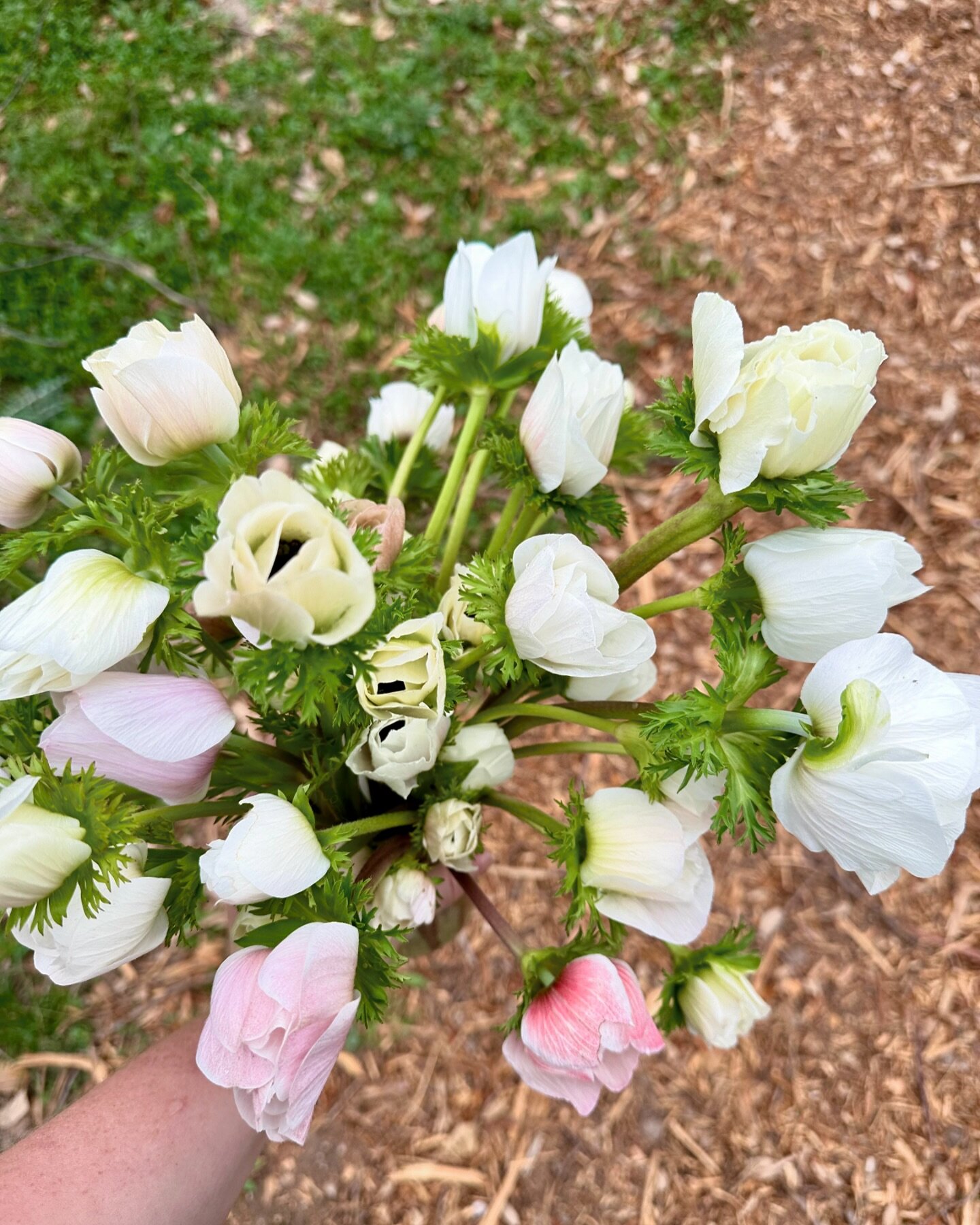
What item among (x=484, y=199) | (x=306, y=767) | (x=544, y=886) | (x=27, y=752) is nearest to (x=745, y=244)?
(x=484, y=199)

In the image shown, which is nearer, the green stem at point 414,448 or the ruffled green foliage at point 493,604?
the ruffled green foliage at point 493,604

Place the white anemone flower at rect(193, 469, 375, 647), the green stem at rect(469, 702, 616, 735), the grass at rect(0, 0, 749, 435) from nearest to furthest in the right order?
the white anemone flower at rect(193, 469, 375, 647)
the green stem at rect(469, 702, 616, 735)
the grass at rect(0, 0, 749, 435)

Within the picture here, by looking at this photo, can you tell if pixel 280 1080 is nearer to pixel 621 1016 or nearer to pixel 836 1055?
pixel 621 1016

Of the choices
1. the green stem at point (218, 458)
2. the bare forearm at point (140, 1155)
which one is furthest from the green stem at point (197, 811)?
the bare forearm at point (140, 1155)

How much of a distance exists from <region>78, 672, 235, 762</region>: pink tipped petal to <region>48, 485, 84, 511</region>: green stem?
5.2 inches

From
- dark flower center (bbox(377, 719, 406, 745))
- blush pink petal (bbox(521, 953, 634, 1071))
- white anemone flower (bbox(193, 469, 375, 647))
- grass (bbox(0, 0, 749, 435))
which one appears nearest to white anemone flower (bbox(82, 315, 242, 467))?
white anemone flower (bbox(193, 469, 375, 647))

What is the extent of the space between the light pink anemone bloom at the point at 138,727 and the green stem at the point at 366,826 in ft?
0.30

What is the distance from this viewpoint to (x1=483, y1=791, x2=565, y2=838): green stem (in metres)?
0.63

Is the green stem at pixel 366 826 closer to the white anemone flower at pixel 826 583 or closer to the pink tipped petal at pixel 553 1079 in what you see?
the pink tipped petal at pixel 553 1079

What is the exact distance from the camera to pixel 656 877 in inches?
22.2

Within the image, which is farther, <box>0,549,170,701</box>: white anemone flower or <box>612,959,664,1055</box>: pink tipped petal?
<box>612,959,664,1055</box>: pink tipped petal

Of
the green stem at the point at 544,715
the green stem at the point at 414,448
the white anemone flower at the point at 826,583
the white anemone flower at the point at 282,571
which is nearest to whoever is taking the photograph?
the white anemone flower at the point at 282,571

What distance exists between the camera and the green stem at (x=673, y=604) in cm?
58

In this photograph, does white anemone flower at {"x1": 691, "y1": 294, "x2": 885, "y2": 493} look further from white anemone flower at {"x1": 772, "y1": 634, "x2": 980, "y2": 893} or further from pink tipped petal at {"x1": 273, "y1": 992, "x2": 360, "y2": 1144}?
pink tipped petal at {"x1": 273, "y1": 992, "x2": 360, "y2": 1144}
